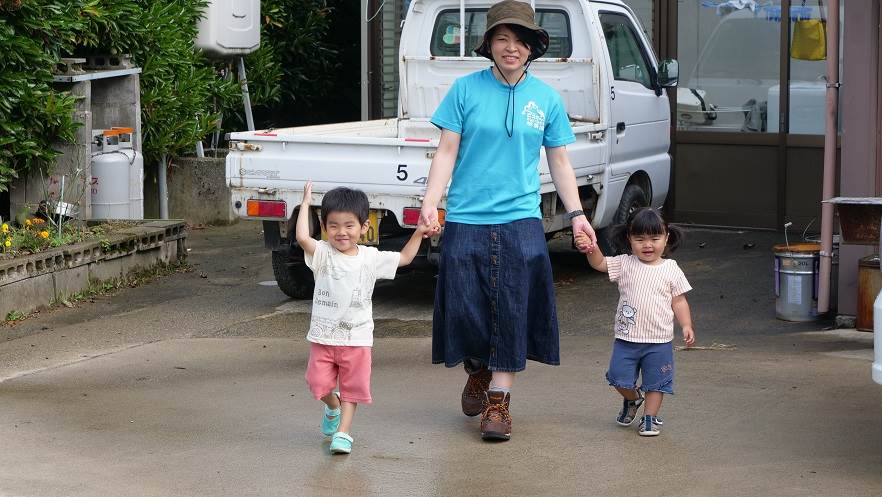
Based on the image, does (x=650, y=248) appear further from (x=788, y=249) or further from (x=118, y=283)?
(x=118, y=283)

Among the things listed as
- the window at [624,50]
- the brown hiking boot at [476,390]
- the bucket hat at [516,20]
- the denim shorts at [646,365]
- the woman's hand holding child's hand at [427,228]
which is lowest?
the brown hiking boot at [476,390]

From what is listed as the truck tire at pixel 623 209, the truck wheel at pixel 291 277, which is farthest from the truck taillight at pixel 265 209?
the truck tire at pixel 623 209

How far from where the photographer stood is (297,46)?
15.3 m

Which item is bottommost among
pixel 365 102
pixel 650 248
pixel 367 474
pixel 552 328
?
pixel 367 474

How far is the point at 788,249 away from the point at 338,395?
13.0 feet

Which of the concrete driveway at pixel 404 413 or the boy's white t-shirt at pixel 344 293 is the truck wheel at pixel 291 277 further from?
the boy's white t-shirt at pixel 344 293

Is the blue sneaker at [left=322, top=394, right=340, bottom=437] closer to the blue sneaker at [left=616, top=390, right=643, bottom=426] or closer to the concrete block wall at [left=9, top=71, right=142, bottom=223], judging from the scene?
the blue sneaker at [left=616, top=390, right=643, bottom=426]

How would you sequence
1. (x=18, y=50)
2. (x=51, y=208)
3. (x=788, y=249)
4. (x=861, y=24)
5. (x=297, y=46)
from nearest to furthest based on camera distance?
1. (x=861, y=24)
2. (x=788, y=249)
3. (x=18, y=50)
4. (x=51, y=208)
5. (x=297, y=46)

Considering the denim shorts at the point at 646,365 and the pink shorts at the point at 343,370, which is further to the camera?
the denim shorts at the point at 646,365

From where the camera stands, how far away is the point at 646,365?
234 inches

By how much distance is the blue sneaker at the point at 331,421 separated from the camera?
232 inches

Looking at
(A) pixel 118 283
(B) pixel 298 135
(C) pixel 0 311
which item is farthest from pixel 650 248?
(A) pixel 118 283

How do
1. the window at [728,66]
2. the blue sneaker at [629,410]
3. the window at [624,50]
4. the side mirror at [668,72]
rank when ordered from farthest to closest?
1. the window at [728,66]
2. the side mirror at [668,72]
3. the window at [624,50]
4. the blue sneaker at [629,410]

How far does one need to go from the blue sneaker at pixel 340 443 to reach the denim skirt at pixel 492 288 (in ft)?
1.91
